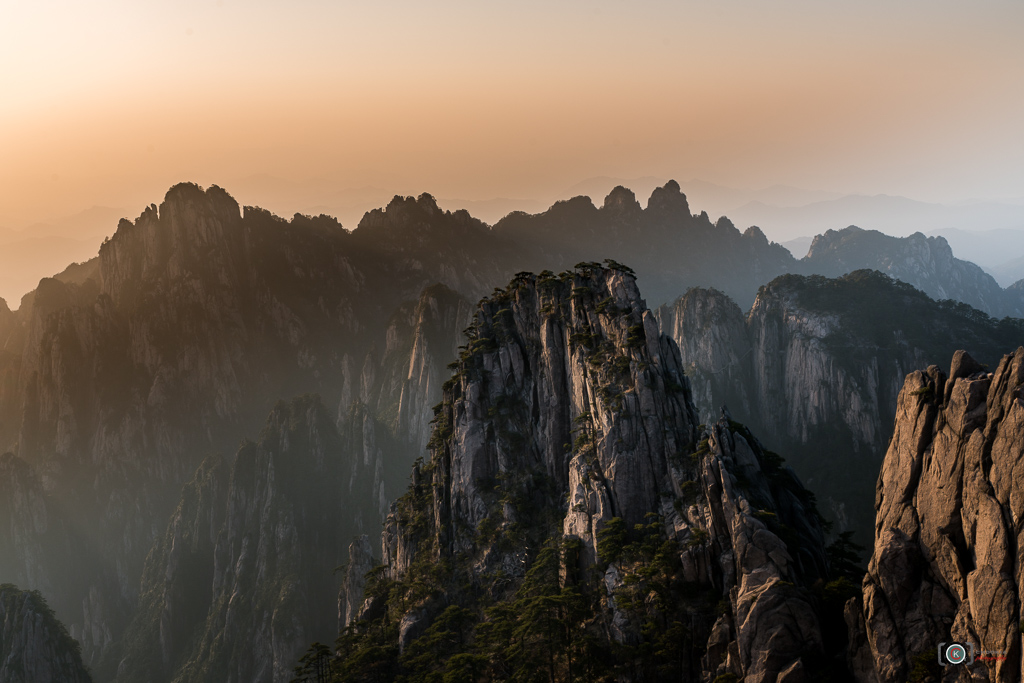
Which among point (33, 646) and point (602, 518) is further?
point (33, 646)

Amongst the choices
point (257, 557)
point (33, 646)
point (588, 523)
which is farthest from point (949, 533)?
point (257, 557)

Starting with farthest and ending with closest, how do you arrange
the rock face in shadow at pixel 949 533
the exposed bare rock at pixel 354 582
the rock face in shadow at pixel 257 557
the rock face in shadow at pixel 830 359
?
the rock face in shadow at pixel 830 359, the rock face in shadow at pixel 257 557, the exposed bare rock at pixel 354 582, the rock face in shadow at pixel 949 533

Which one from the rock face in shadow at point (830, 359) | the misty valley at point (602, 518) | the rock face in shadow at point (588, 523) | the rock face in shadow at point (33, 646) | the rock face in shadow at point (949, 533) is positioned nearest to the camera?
the rock face in shadow at point (949, 533)

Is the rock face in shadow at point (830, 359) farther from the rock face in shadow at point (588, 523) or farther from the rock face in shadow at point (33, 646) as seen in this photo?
the rock face in shadow at point (33, 646)

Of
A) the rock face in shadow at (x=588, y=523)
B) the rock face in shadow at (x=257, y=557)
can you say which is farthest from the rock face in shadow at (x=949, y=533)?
the rock face in shadow at (x=257, y=557)

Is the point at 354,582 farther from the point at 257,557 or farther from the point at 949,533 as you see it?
the point at 949,533

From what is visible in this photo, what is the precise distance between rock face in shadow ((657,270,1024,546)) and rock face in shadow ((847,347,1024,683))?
299 ft

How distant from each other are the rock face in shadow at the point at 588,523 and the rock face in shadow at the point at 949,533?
614 centimetres

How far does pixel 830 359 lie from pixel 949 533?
415ft

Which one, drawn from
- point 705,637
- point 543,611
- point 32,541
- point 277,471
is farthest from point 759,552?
point 32,541

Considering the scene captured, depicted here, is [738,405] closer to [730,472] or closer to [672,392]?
[672,392]

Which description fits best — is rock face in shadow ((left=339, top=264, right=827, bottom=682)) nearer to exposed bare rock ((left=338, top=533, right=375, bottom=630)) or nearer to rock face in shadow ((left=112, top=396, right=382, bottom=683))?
exposed bare rock ((left=338, top=533, right=375, bottom=630))

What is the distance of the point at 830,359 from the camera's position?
15588cm

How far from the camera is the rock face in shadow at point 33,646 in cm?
12344
